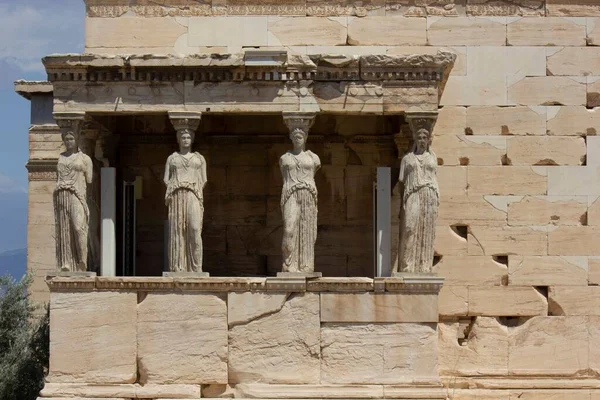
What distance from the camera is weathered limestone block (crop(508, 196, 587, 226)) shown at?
45.5 ft

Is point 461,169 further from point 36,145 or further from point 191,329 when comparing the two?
point 36,145

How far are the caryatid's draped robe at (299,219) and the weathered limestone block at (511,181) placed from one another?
2.35m

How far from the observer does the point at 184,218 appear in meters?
12.6

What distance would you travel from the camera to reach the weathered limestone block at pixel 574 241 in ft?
45.4

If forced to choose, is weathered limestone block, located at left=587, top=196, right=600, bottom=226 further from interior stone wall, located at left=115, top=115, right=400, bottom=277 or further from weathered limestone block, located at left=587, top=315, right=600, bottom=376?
interior stone wall, located at left=115, top=115, right=400, bottom=277

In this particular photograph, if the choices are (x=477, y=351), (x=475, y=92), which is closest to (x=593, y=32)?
(x=475, y=92)

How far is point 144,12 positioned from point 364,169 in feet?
10.8

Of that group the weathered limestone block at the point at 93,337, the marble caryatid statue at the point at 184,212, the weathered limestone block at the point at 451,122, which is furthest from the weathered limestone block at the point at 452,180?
the weathered limestone block at the point at 93,337

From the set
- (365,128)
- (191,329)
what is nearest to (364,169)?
(365,128)

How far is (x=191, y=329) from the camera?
12.6 metres

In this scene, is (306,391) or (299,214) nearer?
(306,391)

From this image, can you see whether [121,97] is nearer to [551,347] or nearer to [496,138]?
[496,138]

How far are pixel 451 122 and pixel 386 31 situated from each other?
4.38 ft

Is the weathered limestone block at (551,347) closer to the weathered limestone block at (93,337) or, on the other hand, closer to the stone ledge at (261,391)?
the stone ledge at (261,391)
